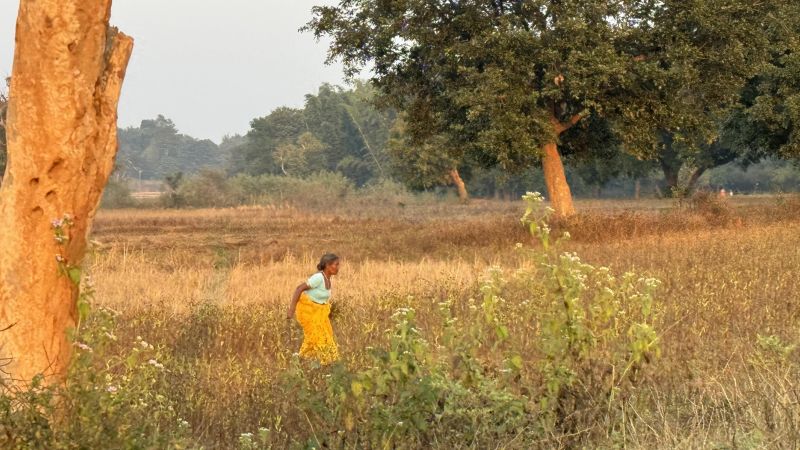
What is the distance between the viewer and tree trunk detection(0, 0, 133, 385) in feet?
15.9

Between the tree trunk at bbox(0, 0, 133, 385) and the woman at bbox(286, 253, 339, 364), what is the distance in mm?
3509

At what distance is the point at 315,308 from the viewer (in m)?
8.49

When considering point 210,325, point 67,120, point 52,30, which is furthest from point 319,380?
point 210,325

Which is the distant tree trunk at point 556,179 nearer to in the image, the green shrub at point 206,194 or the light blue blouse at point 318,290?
the light blue blouse at point 318,290

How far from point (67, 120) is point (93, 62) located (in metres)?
0.40

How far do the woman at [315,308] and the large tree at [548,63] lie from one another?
13.2m

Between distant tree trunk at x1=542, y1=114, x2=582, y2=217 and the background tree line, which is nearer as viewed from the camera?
the background tree line

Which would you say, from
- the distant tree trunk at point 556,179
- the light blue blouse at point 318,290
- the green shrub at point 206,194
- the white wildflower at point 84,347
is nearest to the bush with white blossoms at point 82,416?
the white wildflower at point 84,347

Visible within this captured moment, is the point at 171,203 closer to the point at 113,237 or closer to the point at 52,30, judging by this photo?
the point at 113,237

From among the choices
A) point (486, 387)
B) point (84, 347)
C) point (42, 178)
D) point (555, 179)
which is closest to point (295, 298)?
point (486, 387)

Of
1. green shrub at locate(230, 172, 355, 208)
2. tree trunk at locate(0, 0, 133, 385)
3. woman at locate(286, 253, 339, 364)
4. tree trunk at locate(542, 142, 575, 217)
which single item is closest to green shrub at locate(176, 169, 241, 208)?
green shrub at locate(230, 172, 355, 208)

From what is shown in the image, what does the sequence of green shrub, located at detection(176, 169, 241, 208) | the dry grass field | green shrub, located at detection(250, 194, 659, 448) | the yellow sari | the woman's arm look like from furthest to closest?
green shrub, located at detection(176, 169, 241, 208), the woman's arm, the yellow sari, the dry grass field, green shrub, located at detection(250, 194, 659, 448)

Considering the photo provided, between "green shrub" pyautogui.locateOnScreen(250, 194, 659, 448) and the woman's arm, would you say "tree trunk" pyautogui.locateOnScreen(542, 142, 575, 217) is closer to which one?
the woman's arm

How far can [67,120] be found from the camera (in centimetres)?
492
